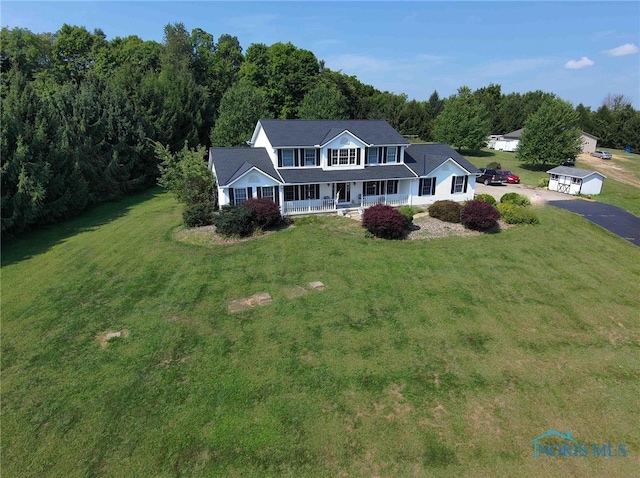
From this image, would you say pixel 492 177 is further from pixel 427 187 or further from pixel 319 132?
pixel 319 132

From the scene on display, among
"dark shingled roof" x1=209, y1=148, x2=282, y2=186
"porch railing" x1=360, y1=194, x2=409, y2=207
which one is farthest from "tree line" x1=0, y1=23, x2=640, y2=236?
"porch railing" x1=360, y1=194, x2=409, y2=207

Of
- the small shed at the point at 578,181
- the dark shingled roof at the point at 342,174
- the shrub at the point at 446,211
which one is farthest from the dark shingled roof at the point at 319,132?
the small shed at the point at 578,181

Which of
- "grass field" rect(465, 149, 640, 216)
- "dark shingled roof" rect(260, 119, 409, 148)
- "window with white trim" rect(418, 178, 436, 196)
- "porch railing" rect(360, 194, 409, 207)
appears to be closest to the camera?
"dark shingled roof" rect(260, 119, 409, 148)

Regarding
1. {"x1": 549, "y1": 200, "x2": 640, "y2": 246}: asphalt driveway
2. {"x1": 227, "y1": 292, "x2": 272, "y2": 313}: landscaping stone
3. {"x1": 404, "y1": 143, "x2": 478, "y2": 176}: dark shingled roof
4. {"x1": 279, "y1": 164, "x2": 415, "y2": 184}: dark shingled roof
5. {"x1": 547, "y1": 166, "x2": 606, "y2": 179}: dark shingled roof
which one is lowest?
{"x1": 227, "y1": 292, "x2": 272, "y2": 313}: landscaping stone

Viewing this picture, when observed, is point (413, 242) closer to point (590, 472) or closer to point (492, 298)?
point (492, 298)

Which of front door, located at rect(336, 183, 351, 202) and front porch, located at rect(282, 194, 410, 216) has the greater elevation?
front door, located at rect(336, 183, 351, 202)

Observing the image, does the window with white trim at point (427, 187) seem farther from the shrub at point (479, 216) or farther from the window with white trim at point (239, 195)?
the window with white trim at point (239, 195)

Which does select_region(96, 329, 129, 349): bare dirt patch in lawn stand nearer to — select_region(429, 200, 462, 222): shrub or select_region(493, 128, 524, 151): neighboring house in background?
select_region(429, 200, 462, 222): shrub
